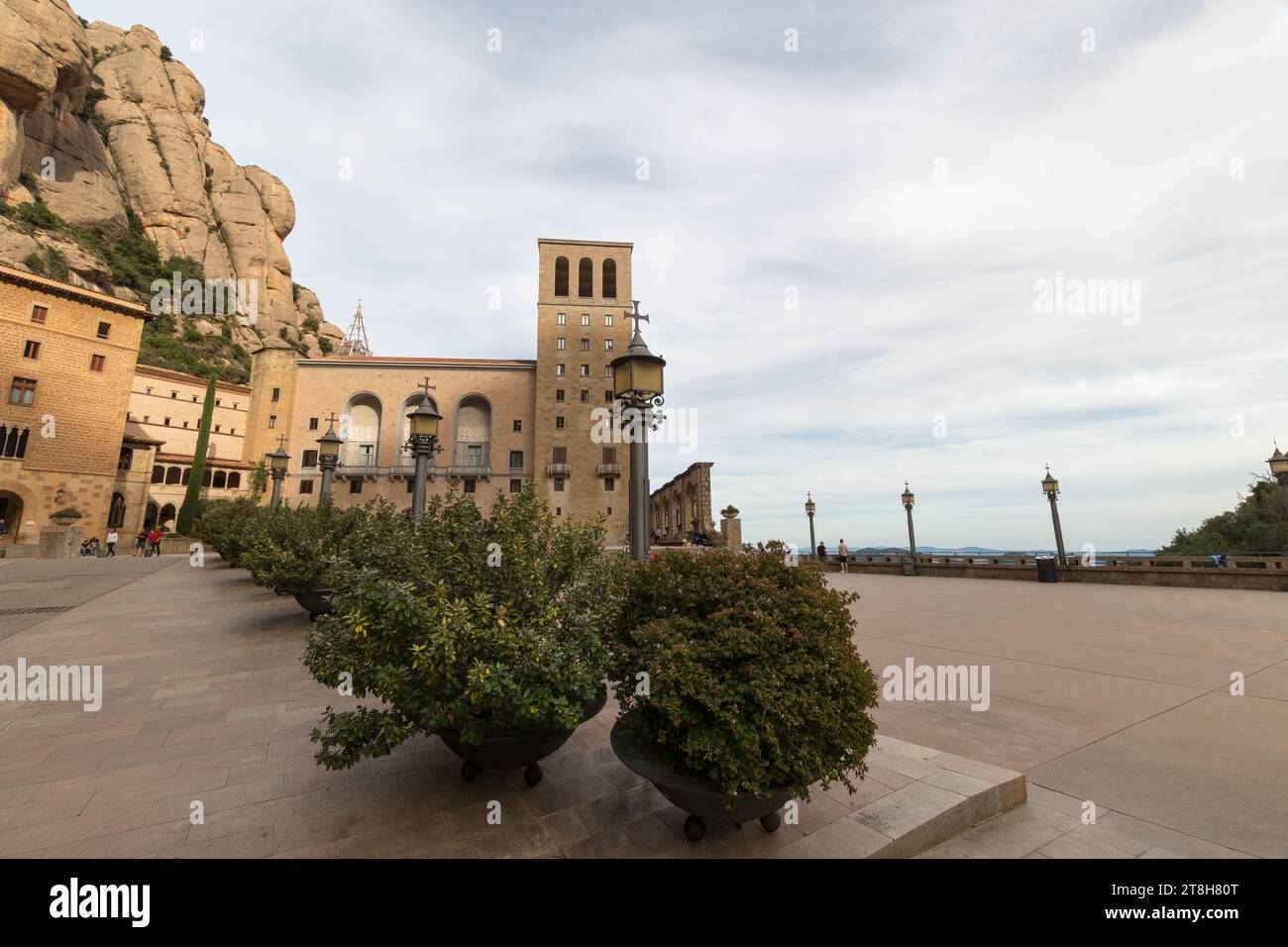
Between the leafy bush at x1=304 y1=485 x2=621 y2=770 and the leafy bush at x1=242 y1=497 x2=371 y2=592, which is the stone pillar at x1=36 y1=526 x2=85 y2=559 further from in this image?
the leafy bush at x1=304 y1=485 x2=621 y2=770

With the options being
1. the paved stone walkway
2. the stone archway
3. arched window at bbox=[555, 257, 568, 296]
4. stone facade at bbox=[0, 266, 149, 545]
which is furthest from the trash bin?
the stone archway

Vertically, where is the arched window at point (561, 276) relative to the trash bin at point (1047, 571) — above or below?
above

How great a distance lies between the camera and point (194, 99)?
236 ft

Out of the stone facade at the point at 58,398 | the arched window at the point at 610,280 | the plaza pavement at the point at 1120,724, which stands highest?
the arched window at the point at 610,280

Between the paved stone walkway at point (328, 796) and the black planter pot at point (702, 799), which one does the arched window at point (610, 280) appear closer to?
the paved stone walkway at point (328, 796)

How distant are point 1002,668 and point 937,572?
56.2 feet

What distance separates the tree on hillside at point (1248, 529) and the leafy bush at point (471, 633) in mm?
40350

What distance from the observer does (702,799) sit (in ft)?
8.48

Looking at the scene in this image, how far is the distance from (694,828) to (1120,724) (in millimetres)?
4097

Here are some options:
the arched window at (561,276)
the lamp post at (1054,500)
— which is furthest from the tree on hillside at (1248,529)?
the arched window at (561,276)

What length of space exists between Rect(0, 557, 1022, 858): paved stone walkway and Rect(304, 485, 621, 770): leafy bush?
0.47 meters

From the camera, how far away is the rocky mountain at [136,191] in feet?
123

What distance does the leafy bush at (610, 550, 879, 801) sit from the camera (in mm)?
2461
